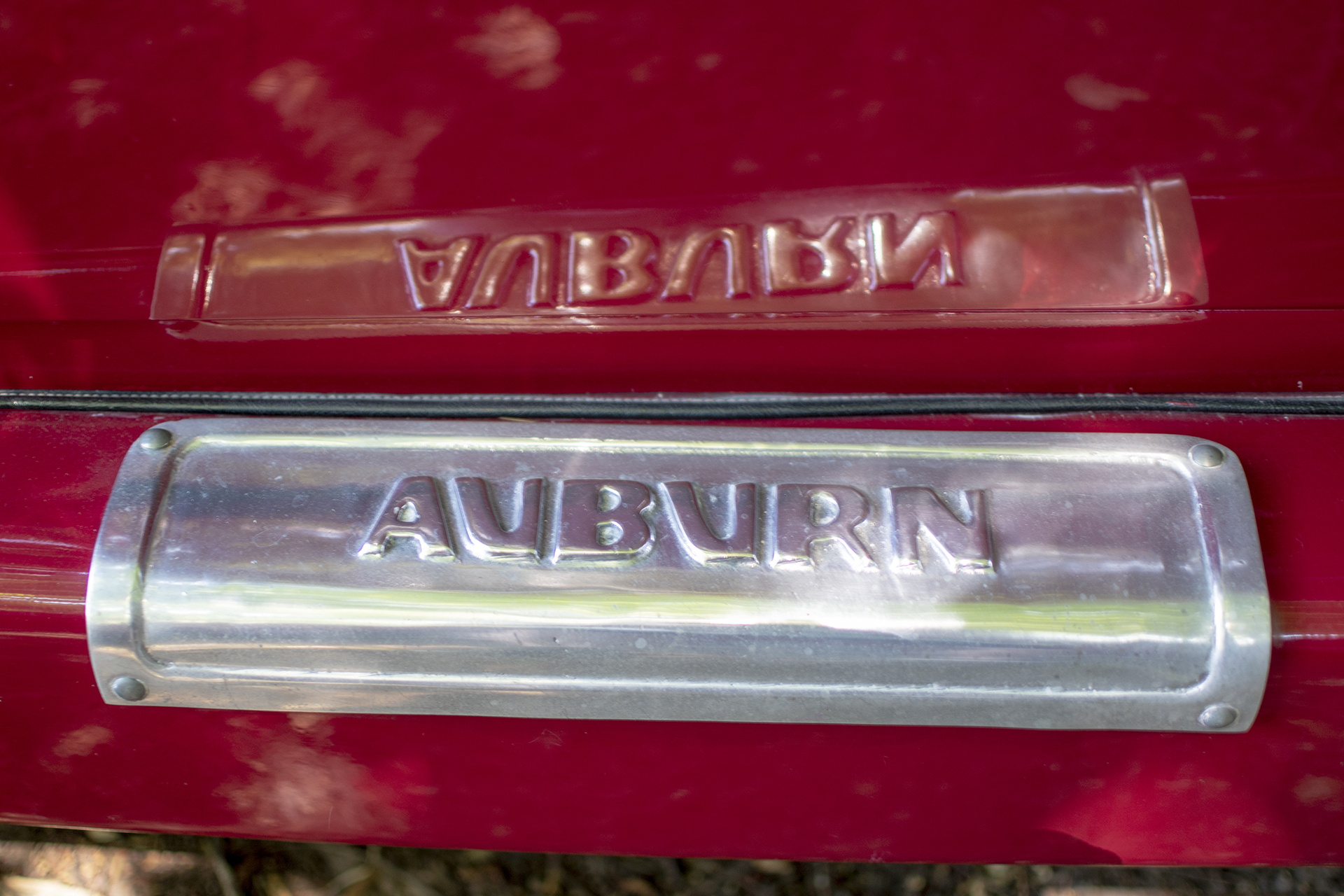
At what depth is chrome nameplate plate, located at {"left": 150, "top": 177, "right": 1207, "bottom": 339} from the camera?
Result: 875 millimetres

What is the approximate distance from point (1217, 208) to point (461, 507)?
2.30ft

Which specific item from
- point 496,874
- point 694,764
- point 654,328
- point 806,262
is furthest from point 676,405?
point 496,874

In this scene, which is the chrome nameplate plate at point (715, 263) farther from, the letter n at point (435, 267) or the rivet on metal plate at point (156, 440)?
the rivet on metal plate at point (156, 440)

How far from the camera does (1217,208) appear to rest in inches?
34.4

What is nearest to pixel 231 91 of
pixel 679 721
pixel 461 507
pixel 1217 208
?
pixel 461 507

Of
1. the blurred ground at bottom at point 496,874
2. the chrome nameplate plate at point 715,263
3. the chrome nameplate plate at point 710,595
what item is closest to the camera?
the chrome nameplate plate at point 710,595

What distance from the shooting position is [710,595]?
0.78 metres

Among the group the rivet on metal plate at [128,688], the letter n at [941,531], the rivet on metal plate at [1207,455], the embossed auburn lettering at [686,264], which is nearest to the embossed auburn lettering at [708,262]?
the embossed auburn lettering at [686,264]

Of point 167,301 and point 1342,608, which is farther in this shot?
point 167,301

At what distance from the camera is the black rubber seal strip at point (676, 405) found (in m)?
0.90

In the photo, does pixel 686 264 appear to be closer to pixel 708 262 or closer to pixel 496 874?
pixel 708 262

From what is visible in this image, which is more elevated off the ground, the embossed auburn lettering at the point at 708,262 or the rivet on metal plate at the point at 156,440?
the embossed auburn lettering at the point at 708,262

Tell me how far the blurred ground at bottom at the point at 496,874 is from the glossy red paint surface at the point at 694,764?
64 cm

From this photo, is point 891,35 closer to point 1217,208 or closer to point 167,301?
point 1217,208
